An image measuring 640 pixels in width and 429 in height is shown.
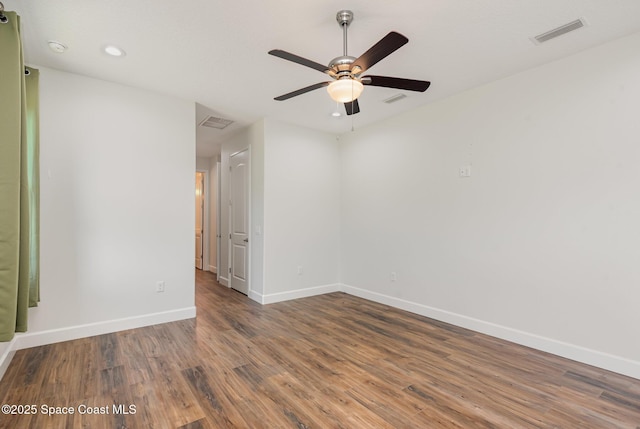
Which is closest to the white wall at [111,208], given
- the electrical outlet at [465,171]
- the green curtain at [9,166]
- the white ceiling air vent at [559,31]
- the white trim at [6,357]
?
the white trim at [6,357]

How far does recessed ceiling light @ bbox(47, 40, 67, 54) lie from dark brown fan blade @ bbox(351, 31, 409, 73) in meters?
2.49

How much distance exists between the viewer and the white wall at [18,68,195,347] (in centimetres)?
308

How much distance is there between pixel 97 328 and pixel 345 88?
11.3 ft

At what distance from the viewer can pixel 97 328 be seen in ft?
10.7

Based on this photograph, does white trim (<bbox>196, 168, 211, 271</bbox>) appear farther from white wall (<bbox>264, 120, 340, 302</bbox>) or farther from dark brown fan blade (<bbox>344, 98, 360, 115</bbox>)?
dark brown fan blade (<bbox>344, 98, 360, 115</bbox>)

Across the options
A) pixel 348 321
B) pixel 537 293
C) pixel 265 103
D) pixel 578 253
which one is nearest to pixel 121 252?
pixel 265 103

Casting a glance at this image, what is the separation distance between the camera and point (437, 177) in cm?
393

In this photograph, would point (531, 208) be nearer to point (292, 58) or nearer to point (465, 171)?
point (465, 171)

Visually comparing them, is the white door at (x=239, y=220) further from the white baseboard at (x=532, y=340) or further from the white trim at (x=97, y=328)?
the white baseboard at (x=532, y=340)

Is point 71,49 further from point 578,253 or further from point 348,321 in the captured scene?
point 578,253

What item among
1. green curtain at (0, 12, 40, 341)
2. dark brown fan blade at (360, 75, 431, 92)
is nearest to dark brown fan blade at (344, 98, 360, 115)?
dark brown fan blade at (360, 75, 431, 92)

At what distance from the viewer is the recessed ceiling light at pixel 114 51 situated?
267 centimetres

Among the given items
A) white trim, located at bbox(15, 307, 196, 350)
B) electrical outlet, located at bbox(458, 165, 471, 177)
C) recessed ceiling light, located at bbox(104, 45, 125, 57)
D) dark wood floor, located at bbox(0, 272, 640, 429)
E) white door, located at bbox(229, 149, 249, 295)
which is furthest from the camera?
white door, located at bbox(229, 149, 249, 295)

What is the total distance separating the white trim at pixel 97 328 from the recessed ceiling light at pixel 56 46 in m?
2.58
